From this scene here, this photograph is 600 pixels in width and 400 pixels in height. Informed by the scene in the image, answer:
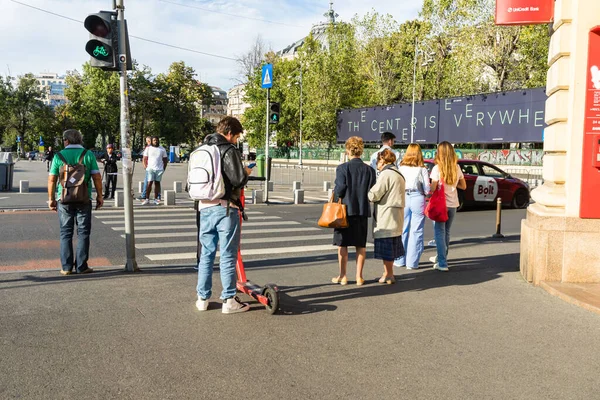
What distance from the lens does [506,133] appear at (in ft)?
137

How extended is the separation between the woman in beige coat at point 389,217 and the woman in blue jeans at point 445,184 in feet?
3.74

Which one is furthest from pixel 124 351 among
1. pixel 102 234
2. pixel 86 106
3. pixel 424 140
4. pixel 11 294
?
pixel 86 106

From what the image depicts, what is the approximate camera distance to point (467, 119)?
44.3m

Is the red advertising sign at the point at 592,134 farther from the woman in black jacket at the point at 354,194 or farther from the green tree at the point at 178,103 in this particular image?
the green tree at the point at 178,103

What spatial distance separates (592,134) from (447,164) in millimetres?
2020

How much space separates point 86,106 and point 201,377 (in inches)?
3191

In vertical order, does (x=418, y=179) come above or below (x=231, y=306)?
above

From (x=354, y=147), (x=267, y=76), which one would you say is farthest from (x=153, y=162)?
(x=354, y=147)

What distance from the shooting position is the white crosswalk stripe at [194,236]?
9273 millimetres

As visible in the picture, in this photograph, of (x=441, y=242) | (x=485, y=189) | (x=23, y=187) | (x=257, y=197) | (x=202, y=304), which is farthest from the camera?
(x=23, y=187)

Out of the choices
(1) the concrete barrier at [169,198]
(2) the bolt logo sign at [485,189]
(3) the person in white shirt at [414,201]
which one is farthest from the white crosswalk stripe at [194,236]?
(2) the bolt logo sign at [485,189]

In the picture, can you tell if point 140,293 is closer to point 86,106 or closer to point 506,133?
point 506,133

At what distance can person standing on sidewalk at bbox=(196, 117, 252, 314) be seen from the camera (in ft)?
17.6

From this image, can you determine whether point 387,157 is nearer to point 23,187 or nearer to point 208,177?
point 208,177
